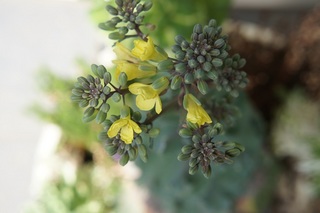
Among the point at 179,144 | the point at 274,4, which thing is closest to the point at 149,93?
the point at 179,144

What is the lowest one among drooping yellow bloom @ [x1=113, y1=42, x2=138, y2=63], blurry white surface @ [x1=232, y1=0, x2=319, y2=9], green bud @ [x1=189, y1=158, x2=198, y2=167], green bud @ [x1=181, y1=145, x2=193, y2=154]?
green bud @ [x1=189, y1=158, x2=198, y2=167]

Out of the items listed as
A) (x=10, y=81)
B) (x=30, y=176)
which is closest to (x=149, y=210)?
(x=30, y=176)

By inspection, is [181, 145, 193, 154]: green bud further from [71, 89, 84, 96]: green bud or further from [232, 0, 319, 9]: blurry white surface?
[232, 0, 319, 9]: blurry white surface

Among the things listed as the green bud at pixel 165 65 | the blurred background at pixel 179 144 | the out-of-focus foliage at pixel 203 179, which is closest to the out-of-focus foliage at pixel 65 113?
the blurred background at pixel 179 144

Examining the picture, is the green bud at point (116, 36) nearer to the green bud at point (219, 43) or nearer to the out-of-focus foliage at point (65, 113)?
the green bud at point (219, 43)

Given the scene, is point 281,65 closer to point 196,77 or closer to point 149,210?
point 149,210

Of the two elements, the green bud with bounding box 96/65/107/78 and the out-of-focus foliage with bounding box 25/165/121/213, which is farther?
the out-of-focus foliage with bounding box 25/165/121/213

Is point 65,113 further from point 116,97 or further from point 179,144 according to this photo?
point 116,97

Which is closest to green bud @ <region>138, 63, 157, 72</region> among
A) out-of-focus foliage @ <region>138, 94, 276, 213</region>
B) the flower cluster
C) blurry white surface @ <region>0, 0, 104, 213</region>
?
the flower cluster
